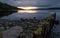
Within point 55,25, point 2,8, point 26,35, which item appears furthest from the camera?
point 2,8

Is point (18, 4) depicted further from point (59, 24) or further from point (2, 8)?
point (59, 24)

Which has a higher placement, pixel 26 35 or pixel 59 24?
pixel 26 35

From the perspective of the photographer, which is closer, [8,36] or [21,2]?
[8,36]

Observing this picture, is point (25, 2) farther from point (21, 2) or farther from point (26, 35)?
point (26, 35)

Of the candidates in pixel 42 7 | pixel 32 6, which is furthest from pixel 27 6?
pixel 42 7

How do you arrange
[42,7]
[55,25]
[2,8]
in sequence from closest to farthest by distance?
[55,25] < [2,8] < [42,7]

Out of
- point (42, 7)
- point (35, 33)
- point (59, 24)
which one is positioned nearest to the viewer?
point (35, 33)

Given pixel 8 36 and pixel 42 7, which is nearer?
pixel 8 36

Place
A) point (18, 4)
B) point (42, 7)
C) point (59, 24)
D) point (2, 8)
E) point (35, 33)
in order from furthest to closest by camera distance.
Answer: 1. point (18, 4)
2. point (42, 7)
3. point (2, 8)
4. point (59, 24)
5. point (35, 33)

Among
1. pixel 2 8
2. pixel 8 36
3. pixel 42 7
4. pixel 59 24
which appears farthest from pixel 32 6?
pixel 8 36
